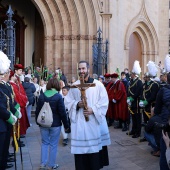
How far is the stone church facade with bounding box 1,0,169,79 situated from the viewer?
17.7 metres

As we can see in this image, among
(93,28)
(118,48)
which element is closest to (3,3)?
(93,28)

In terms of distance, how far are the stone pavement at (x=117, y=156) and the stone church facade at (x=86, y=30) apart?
32.7 feet

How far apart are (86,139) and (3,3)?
1750 cm

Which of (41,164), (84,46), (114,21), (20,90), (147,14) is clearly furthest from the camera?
(147,14)

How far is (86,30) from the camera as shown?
17.9 metres

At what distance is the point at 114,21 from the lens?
20.0 meters

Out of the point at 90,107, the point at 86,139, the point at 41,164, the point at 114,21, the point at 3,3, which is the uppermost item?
the point at 3,3

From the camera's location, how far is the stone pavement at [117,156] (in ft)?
19.5

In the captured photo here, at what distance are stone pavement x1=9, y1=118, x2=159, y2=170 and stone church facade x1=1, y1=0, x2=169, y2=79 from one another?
9.98 m

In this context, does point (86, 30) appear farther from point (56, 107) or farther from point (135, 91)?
point (56, 107)

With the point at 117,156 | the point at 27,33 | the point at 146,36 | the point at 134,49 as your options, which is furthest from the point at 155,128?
the point at 146,36

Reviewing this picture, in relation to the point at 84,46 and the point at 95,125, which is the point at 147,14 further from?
the point at 95,125

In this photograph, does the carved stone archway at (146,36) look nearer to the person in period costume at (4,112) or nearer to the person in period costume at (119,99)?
the person in period costume at (119,99)

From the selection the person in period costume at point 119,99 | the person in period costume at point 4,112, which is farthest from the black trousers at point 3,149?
the person in period costume at point 119,99
